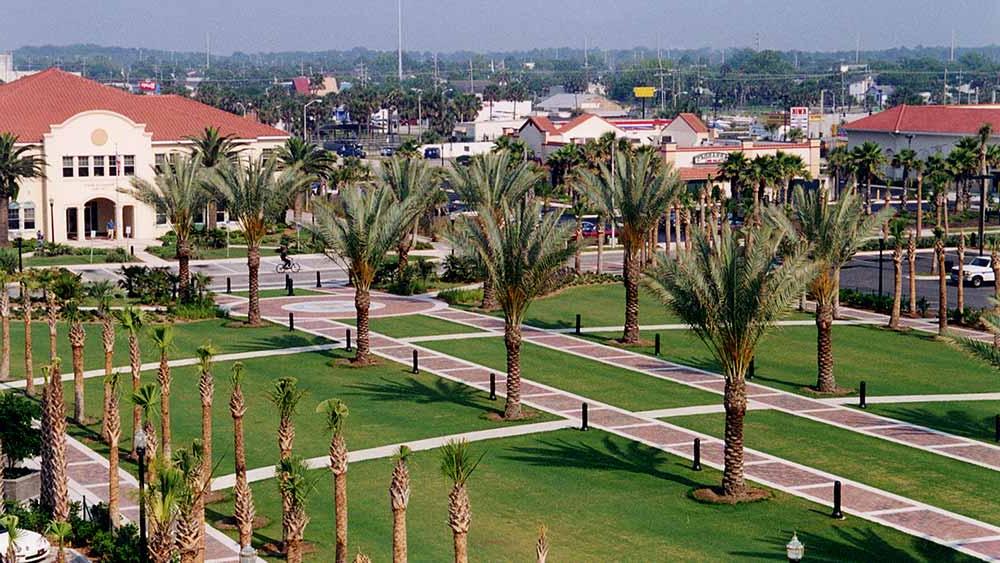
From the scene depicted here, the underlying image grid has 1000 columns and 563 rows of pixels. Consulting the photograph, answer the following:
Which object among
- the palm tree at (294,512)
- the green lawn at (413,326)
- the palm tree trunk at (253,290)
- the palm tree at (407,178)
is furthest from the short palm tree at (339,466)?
the palm tree at (407,178)

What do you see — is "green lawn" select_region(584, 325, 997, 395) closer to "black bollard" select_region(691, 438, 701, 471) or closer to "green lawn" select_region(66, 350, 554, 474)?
"green lawn" select_region(66, 350, 554, 474)

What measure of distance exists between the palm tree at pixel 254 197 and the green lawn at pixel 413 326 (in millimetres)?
4001

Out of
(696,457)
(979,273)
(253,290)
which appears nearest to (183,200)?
(253,290)

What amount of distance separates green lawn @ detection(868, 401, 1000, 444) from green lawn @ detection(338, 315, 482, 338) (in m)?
17.3

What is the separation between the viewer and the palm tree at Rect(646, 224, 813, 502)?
34.4 metres

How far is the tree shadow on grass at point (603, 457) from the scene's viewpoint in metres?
36.5

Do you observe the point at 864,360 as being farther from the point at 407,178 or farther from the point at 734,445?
the point at 407,178

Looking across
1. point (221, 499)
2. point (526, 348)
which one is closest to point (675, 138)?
point (526, 348)

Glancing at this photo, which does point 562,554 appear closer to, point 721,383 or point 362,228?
point 721,383

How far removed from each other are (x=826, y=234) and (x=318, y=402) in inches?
652

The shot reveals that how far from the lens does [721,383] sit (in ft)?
151

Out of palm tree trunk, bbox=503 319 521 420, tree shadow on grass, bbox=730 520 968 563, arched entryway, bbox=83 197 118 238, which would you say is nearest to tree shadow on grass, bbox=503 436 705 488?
palm tree trunk, bbox=503 319 521 420

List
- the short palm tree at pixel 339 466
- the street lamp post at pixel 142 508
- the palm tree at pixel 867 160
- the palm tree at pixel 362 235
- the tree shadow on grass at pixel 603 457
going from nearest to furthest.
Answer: the short palm tree at pixel 339 466 → the street lamp post at pixel 142 508 → the tree shadow on grass at pixel 603 457 → the palm tree at pixel 362 235 → the palm tree at pixel 867 160

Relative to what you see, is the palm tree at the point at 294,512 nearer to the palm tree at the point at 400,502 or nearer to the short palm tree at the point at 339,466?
the short palm tree at the point at 339,466
